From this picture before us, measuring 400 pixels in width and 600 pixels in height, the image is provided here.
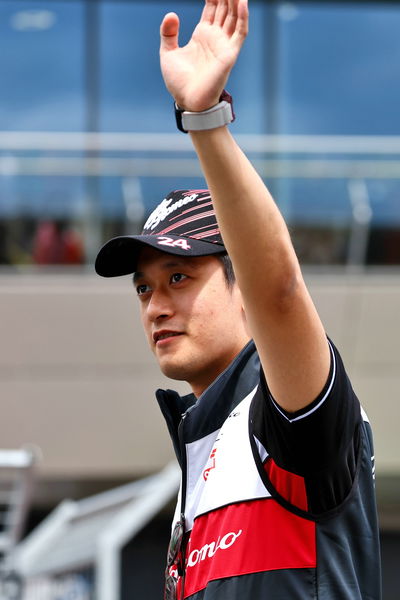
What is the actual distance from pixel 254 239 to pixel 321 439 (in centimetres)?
31

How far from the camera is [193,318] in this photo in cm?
189

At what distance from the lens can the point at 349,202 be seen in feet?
27.0

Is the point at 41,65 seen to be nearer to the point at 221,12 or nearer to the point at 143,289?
the point at 143,289

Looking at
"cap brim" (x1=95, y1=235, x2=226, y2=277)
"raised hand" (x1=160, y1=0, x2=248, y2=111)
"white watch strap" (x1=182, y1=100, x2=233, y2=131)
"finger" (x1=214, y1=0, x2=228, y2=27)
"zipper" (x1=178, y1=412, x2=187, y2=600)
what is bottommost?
"zipper" (x1=178, y1=412, x2=187, y2=600)

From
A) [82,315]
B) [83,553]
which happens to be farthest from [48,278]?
[83,553]

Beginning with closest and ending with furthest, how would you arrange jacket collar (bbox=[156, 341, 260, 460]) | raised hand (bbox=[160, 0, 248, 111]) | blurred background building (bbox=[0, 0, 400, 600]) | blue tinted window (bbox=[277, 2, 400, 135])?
raised hand (bbox=[160, 0, 248, 111])
jacket collar (bbox=[156, 341, 260, 460])
blurred background building (bbox=[0, 0, 400, 600])
blue tinted window (bbox=[277, 2, 400, 135])

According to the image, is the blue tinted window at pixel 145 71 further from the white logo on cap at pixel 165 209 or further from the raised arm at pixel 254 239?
the raised arm at pixel 254 239

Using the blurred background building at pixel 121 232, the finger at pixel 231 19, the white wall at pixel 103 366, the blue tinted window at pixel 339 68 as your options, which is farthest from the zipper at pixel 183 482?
the blue tinted window at pixel 339 68

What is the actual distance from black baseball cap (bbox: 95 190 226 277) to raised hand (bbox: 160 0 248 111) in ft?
1.27

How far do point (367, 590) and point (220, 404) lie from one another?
0.40 meters

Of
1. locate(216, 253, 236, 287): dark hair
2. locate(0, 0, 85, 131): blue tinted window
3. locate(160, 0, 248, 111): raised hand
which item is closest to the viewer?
locate(160, 0, 248, 111): raised hand

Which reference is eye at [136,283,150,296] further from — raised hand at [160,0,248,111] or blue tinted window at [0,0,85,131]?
blue tinted window at [0,0,85,131]

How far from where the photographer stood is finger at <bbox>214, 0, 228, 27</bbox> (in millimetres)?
1570

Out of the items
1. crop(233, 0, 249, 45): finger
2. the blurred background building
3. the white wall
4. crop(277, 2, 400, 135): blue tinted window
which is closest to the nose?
crop(233, 0, 249, 45): finger
